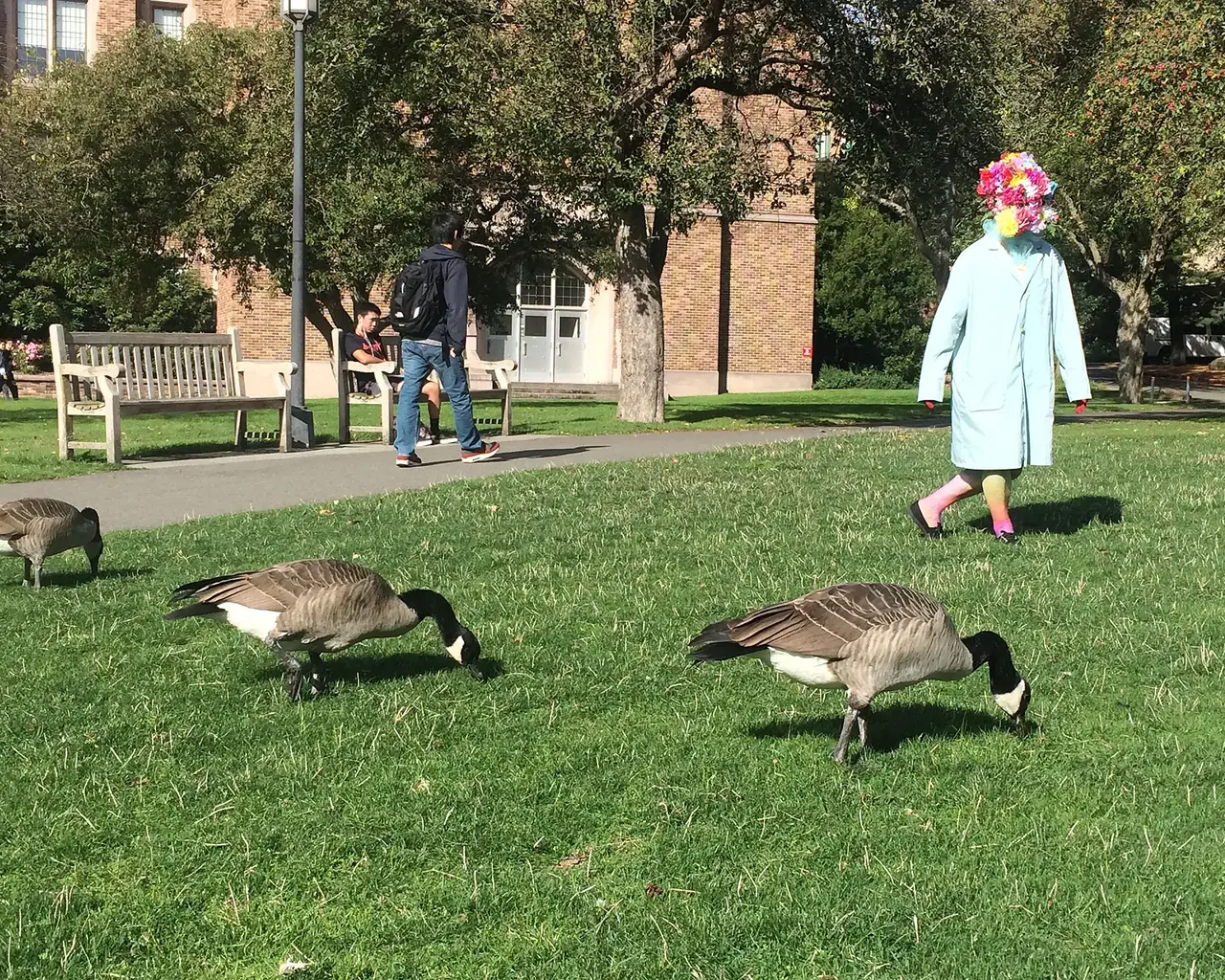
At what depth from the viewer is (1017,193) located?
791cm

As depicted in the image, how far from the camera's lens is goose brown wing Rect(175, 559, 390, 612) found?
4.65 meters

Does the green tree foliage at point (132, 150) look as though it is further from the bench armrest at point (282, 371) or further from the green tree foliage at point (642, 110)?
the bench armrest at point (282, 371)

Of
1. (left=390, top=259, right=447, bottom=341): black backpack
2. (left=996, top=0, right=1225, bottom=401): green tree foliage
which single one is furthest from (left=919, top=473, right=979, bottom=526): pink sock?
(left=996, top=0, right=1225, bottom=401): green tree foliage

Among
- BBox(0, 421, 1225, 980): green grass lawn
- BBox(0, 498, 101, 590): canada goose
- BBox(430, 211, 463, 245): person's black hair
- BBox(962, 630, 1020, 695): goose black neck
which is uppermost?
BBox(430, 211, 463, 245): person's black hair

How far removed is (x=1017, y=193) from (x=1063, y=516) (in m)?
2.58

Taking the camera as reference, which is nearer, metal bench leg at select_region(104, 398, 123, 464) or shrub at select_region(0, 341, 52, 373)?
metal bench leg at select_region(104, 398, 123, 464)

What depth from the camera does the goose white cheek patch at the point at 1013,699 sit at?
4.40 metres

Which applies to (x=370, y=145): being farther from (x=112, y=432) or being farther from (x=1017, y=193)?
(x=1017, y=193)

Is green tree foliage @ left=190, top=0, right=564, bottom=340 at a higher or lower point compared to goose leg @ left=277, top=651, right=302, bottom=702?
higher

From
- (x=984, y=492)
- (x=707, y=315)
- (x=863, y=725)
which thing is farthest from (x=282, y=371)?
(x=707, y=315)

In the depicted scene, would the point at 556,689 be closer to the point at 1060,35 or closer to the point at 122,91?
the point at 122,91

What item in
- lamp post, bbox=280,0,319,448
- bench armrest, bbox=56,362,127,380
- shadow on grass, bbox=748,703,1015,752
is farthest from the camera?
lamp post, bbox=280,0,319,448

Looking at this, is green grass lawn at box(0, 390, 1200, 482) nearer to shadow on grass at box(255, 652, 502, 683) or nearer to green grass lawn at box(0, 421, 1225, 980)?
green grass lawn at box(0, 421, 1225, 980)

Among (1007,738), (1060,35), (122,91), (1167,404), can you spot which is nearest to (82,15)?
(122,91)
